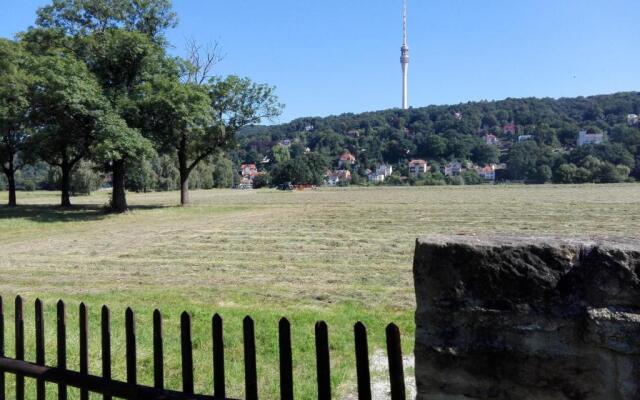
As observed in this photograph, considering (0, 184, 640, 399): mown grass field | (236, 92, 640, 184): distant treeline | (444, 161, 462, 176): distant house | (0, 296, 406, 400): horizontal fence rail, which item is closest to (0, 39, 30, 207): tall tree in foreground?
(0, 184, 640, 399): mown grass field

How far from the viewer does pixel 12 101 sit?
97.1 feet

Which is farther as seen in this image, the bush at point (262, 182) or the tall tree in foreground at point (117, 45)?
the bush at point (262, 182)

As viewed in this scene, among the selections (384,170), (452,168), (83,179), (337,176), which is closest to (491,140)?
(452,168)

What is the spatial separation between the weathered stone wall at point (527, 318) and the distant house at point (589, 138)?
167145 millimetres

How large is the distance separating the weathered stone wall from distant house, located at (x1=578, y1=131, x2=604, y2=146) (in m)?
167

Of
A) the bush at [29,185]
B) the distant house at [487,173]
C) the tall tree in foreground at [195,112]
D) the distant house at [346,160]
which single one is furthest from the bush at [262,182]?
the tall tree in foreground at [195,112]

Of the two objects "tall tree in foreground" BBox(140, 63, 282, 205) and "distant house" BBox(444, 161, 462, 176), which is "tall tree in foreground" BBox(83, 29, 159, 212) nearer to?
"tall tree in foreground" BBox(140, 63, 282, 205)

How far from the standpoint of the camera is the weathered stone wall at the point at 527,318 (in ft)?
6.95

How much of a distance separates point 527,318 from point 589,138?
17486 centimetres

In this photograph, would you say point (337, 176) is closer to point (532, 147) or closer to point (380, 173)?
point (380, 173)

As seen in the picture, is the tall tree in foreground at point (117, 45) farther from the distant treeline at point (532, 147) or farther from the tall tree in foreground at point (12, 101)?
the distant treeline at point (532, 147)

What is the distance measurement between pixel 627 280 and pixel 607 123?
19960 cm

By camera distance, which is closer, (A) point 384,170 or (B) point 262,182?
(B) point 262,182

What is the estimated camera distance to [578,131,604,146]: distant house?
152875 mm
